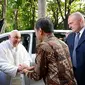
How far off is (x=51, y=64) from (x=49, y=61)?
4cm

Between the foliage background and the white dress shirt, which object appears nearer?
the white dress shirt

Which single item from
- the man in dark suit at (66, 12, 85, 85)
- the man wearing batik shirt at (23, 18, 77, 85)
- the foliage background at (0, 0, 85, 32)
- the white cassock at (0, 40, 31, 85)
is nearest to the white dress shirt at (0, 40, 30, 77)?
the white cassock at (0, 40, 31, 85)

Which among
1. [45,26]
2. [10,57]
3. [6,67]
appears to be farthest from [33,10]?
[45,26]

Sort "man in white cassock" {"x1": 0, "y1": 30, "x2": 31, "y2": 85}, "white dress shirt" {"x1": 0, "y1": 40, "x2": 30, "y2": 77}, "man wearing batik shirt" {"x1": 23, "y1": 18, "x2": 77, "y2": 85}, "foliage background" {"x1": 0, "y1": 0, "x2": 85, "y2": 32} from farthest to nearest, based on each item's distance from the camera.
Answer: "foliage background" {"x1": 0, "y1": 0, "x2": 85, "y2": 32}, "man in white cassock" {"x1": 0, "y1": 30, "x2": 31, "y2": 85}, "white dress shirt" {"x1": 0, "y1": 40, "x2": 30, "y2": 77}, "man wearing batik shirt" {"x1": 23, "y1": 18, "x2": 77, "y2": 85}

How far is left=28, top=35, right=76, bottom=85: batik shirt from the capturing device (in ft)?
12.1

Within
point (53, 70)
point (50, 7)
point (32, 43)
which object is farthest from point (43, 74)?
point (50, 7)

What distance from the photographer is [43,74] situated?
12.2 feet

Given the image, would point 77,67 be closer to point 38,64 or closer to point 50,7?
point 38,64

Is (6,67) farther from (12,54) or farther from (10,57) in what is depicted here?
(12,54)

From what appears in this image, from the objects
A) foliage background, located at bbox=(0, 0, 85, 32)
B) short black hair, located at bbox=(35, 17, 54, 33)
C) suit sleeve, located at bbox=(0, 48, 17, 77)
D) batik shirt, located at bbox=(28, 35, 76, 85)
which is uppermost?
short black hair, located at bbox=(35, 17, 54, 33)

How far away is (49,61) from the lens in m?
3.70

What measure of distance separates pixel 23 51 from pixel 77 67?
4.35ft

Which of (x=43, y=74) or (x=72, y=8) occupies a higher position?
(x=43, y=74)

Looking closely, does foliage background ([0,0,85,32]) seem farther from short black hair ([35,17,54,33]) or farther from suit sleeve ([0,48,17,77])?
short black hair ([35,17,54,33])
